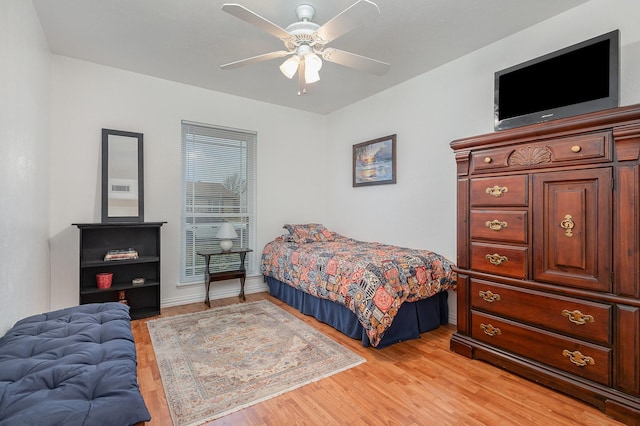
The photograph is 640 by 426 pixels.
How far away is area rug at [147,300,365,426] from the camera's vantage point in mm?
1931

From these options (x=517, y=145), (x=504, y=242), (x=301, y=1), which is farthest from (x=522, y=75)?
(x=301, y=1)

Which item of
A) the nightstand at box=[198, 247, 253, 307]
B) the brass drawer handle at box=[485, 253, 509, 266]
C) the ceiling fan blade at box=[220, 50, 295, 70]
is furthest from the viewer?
the nightstand at box=[198, 247, 253, 307]

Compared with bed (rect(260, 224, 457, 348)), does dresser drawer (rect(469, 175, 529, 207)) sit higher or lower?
higher

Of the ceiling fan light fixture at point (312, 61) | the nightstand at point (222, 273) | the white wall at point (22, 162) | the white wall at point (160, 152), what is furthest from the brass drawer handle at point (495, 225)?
the white wall at point (22, 162)

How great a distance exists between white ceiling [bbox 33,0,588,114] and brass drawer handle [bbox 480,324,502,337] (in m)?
2.42

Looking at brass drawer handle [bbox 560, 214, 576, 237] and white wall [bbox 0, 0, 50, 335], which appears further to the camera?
brass drawer handle [bbox 560, 214, 576, 237]

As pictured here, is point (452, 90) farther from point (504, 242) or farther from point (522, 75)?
point (504, 242)

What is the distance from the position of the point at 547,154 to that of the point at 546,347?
4.17ft

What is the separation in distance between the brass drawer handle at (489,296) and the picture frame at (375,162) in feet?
6.02

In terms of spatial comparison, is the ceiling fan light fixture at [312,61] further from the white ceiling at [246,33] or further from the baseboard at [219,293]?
the baseboard at [219,293]

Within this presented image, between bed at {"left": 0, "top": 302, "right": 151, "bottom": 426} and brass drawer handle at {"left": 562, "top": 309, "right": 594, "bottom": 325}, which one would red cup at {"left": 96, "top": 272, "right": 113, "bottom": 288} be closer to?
bed at {"left": 0, "top": 302, "right": 151, "bottom": 426}

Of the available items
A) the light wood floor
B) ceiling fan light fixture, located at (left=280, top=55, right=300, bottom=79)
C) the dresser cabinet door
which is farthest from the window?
the dresser cabinet door

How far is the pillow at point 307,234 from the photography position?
4250mm

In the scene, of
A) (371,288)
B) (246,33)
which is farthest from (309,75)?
(371,288)
